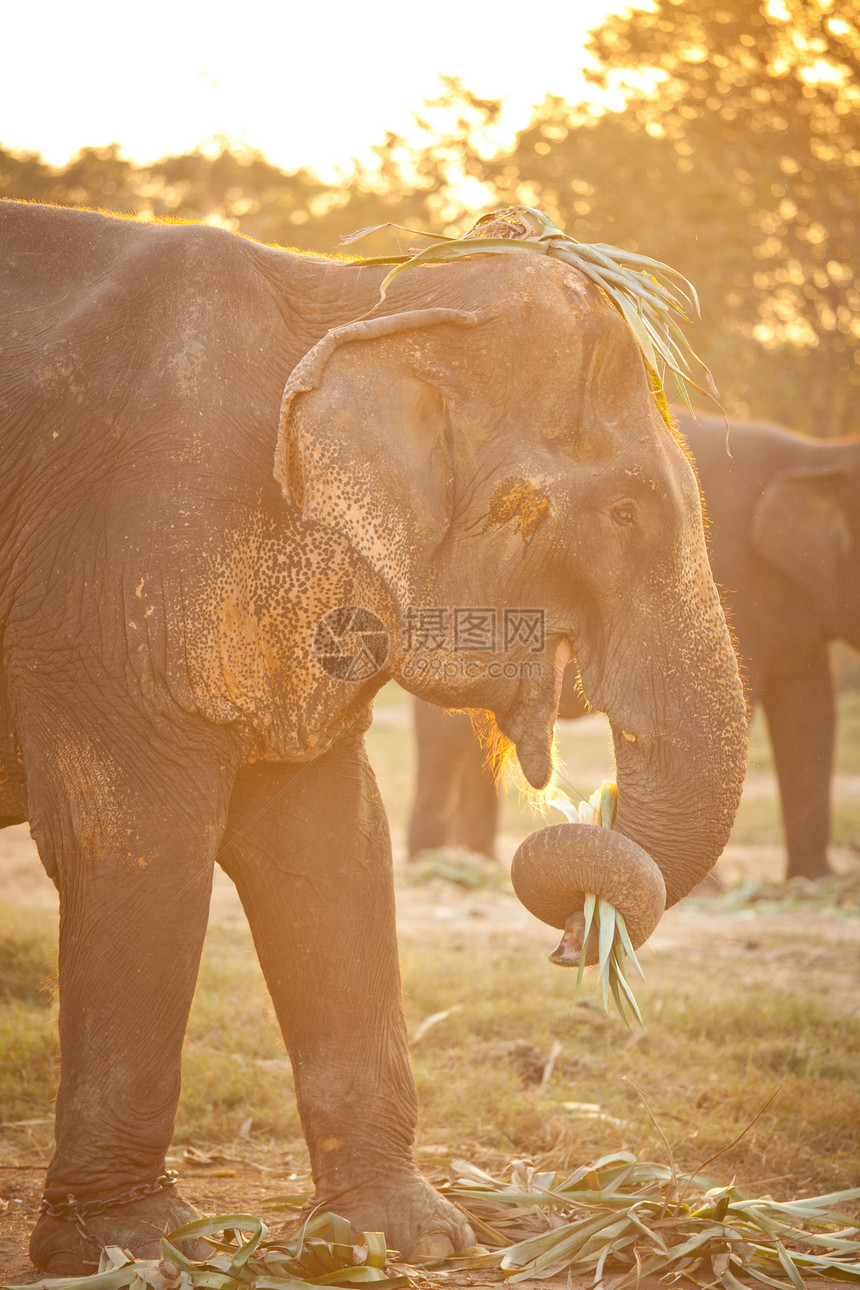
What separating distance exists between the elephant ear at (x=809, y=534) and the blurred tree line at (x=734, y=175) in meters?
5.43

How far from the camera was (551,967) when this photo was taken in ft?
20.0

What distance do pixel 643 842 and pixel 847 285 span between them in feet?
43.4

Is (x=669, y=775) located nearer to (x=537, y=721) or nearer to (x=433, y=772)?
(x=537, y=721)

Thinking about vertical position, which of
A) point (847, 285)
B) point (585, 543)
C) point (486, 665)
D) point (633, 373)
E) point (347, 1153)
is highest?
point (847, 285)

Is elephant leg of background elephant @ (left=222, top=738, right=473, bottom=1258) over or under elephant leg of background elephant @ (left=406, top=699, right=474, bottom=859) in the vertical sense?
over

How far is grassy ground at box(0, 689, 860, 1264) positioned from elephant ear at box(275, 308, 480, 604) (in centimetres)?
146

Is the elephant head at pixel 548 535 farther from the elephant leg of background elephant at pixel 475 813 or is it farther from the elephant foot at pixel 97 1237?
the elephant leg of background elephant at pixel 475 813

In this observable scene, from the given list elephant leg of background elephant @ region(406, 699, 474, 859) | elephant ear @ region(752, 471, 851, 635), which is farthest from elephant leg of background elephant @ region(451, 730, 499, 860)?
elephant ear @ region(752, 471, 851, 635)

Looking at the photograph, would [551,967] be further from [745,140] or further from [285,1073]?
[745,140]

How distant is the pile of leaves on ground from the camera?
2900mm

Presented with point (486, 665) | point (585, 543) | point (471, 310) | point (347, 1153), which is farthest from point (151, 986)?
point (471, 310)

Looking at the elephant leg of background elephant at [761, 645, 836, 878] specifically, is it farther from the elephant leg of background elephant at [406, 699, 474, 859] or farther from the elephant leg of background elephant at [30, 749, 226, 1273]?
the elephant leg of background elephant at [30, 749, 226, 1273]

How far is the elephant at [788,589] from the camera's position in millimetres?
8898

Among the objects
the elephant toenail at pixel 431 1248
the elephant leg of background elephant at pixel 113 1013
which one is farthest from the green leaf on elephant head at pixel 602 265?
the elephant toenail at pixel 431 1248
